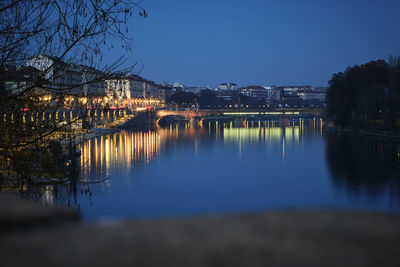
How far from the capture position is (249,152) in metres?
29.5

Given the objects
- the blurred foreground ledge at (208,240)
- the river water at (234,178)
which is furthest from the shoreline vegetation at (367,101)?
the blurred foreground ledge at (208,240)

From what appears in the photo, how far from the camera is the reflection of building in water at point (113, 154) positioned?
22391mm

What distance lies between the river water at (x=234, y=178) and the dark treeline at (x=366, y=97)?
3125 millimetres


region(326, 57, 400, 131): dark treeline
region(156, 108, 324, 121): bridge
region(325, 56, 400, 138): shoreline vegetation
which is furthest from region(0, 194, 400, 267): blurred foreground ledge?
region(156, 108, 324, 121): bridge

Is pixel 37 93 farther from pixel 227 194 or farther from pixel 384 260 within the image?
pixel 227 194

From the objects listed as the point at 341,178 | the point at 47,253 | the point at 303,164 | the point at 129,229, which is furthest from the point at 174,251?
the point at 303,164

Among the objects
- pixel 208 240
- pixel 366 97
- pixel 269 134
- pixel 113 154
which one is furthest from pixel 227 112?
pixel 208 240

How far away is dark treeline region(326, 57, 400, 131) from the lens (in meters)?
34.0

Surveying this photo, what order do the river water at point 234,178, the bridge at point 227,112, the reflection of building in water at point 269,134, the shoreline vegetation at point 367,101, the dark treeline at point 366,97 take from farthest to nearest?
1. the bridge at point 227,112
2. the reflection of building in water at point 269,134
3. the dark treeline at point 366,97
4. the shoreline vegetation at point 367,101
5. the river water at point 234,178

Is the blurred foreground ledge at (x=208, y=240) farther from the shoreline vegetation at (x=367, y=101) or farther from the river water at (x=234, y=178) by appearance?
the shoreline vegetation at (x=367, y=101)

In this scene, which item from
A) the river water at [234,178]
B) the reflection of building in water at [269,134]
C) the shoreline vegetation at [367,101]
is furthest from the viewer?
the reflection of building in water at [269,134]

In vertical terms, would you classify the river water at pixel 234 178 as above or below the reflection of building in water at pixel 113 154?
below

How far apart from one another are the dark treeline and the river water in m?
3.13

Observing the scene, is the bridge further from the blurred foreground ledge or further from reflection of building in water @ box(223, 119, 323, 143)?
the blurred foreground ledge
